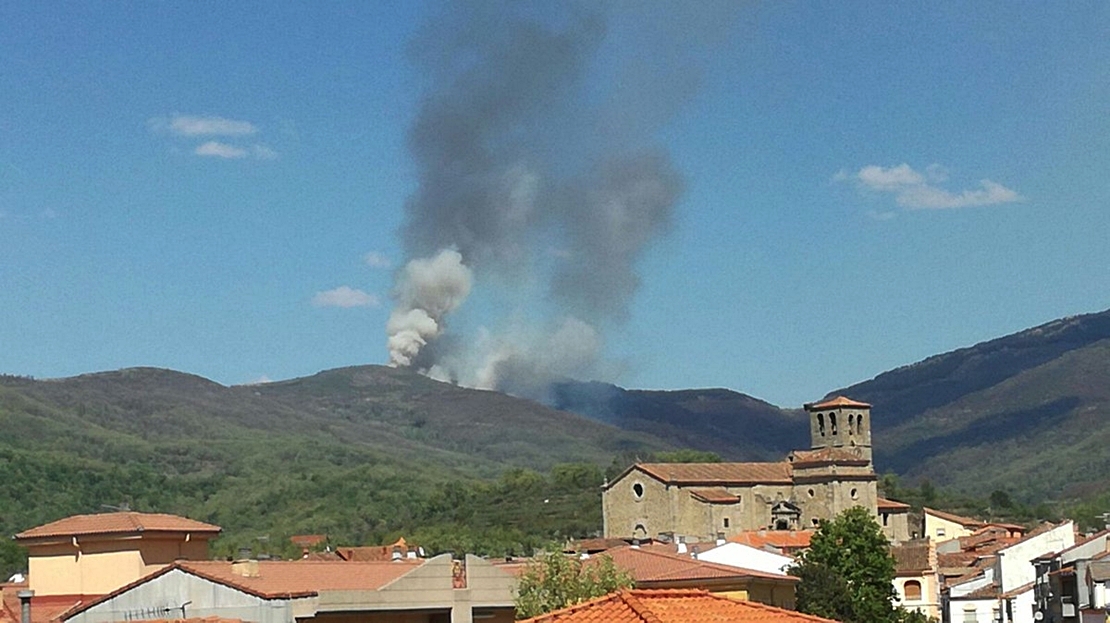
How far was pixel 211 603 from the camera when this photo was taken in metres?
35.9

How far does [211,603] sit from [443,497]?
149 meters

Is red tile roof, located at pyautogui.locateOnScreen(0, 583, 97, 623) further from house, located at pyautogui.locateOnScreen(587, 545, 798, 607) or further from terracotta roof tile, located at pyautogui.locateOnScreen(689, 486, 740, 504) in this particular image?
terracotta roof tile, located at pyautogui.locateOnScreen(689, 486, 740, 504)

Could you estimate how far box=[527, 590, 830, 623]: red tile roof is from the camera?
949 inches

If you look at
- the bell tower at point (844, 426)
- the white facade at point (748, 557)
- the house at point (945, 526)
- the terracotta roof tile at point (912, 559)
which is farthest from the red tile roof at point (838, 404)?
the white facade at point (748, 557)

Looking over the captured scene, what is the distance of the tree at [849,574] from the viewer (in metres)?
69.9

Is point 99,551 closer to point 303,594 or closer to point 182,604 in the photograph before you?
point 182,604

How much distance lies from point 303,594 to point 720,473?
105 m

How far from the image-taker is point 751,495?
451 ft

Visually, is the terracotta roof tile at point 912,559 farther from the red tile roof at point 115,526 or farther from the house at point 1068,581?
the red tile roof at point 115,526

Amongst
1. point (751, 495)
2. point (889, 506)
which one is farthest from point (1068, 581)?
point (889, 506)

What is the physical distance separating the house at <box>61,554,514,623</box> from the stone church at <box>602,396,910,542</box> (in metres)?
91.6

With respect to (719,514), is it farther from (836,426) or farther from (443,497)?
(443,497)

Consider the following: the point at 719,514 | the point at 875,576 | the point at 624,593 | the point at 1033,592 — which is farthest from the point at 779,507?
the point at 624,593

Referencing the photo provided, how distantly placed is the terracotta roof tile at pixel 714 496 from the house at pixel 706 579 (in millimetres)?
79226
